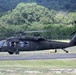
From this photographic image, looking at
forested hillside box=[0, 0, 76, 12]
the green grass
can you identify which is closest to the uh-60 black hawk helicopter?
the green grass

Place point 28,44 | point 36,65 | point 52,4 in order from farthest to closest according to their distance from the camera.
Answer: point 52,4, point 28,44, point 36,65

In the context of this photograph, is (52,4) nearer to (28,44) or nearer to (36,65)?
(28,44)

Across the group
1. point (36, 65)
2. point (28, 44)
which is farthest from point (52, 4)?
point (36, 65)

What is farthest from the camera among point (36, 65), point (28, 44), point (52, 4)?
point (52, 4)

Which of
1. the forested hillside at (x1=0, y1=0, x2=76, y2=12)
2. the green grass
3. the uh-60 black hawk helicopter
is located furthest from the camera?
the forested hillside at (x1=0, y1=0, x2=76, y2=12)

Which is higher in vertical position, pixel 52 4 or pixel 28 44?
pixel 28 44

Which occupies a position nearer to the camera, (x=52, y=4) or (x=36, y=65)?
(x=36, y=65)

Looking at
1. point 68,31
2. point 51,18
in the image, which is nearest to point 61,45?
point 68,31

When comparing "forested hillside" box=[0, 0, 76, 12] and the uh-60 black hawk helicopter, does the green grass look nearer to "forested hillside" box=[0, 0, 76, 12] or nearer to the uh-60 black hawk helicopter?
the uh-60 black hawk helicopter

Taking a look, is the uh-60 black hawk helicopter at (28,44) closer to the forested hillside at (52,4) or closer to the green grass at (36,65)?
the green grass at (36,65)

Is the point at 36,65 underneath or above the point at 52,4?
above

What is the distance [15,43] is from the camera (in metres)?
32.8

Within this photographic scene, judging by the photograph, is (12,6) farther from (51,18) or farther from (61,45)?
(61,45)

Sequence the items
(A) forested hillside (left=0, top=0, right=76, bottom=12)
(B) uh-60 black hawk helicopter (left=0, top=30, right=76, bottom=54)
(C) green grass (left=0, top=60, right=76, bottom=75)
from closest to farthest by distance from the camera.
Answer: (C) green grass (left=0, top=60, right=76, bottom=75), (B) uh-60 black hawk helicopter (left=0, top=30, right=76, bottom=54), (A) forested hillside (left=0, top=0, right=76, bottom=12)
